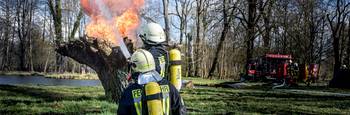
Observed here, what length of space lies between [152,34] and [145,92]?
1.93 metres

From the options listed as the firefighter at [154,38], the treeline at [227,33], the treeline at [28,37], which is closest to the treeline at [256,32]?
the treeline at [227,33]

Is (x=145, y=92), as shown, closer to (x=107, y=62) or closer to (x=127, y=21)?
(x=107, y=62)

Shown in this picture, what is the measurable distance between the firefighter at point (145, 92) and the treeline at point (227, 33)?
27190 mm

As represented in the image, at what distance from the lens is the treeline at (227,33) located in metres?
44.6

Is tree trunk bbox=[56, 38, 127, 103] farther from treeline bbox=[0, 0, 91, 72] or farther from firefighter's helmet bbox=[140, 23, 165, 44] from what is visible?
treeline bbox=[0, 0, 91, 72]

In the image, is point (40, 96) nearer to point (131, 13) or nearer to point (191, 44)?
point (131, 13)

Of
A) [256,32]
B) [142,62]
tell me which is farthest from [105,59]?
[256,32]

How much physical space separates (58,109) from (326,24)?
5653 centimetres

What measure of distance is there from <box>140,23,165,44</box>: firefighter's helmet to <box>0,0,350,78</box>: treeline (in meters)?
25.4

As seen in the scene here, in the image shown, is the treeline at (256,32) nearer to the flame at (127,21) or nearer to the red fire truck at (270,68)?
the red fire truck at (270,68)


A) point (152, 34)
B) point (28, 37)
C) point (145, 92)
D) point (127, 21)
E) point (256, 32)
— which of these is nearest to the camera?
point (145, 92)

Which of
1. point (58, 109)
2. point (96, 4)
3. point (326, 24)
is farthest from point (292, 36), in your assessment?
point (58, 109)

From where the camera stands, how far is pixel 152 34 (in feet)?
20.3

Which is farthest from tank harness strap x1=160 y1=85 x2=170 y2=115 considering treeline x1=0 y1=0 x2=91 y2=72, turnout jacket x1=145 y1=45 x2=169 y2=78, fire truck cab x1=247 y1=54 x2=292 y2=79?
treeline x1=0 y1=0 x2=91 y2=72
